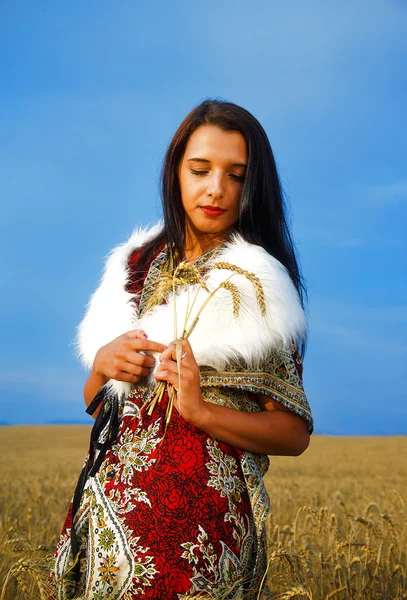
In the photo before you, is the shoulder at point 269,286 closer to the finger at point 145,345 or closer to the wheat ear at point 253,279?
the wheat ear at point 253,279

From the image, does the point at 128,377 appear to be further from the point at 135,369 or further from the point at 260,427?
the point at 260,427

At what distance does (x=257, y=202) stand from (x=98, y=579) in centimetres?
171

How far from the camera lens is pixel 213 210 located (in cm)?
326

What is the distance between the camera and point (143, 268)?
3.60m

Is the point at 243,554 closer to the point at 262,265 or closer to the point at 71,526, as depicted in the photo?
the point at 71,526

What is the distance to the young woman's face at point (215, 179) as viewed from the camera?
3.23 metres

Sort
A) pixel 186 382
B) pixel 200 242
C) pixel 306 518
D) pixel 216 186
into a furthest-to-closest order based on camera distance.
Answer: pixel 306 518
pixel 200 242
pixel 216 186
pixel 186 382

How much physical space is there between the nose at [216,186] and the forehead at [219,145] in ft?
0.32

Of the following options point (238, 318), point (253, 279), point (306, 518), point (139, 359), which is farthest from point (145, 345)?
point (306, 518)

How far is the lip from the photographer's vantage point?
3.25 meters

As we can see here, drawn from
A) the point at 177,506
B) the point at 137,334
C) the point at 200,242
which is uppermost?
the point at 200,242

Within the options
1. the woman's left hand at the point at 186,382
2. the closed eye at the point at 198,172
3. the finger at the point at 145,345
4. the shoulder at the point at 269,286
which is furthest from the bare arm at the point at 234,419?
the closed eye at the point at 198,172

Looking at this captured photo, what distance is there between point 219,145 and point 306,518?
326 cm

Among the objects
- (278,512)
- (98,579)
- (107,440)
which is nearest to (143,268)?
(107,440)
